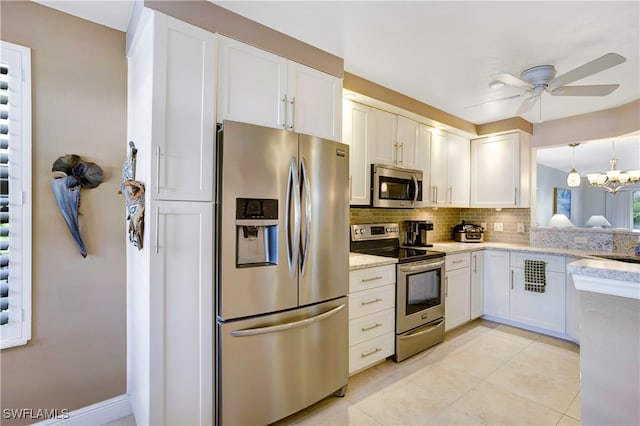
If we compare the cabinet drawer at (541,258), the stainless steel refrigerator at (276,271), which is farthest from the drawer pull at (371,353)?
the cabinet drawer at (541,258)

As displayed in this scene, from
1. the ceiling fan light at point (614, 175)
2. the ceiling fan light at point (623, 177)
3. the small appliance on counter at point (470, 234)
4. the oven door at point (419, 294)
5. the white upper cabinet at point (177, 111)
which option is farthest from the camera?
the small appliance on counter at point (470, 234)

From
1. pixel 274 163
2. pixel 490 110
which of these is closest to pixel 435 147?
pixel 490 110

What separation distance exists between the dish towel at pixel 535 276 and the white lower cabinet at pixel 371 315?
1.89 metres

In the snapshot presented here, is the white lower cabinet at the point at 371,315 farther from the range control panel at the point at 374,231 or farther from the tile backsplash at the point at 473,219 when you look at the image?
the tile backsplash at the point at 473,219

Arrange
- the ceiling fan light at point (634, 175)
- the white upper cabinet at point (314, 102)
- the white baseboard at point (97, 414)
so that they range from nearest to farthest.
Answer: the white baseboard at point (97, 414)
the white upper cabinet at point (314, 102)
the ceiling fan light at point (634, 175)

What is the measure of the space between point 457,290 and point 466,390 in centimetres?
124

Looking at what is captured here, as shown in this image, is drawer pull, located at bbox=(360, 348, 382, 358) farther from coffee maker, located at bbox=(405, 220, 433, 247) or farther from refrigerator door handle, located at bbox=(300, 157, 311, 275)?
coffee maker, located at bbox=(405, 220, 433, 247)

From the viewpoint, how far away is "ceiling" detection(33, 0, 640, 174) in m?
1.77

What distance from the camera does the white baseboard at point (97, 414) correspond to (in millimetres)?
1807

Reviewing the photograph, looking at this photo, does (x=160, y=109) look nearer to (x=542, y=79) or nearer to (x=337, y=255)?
(x=337, y=255)

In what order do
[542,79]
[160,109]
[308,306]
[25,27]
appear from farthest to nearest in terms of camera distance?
1. [542,79]
2. [308,306]
3. [25,27]
4. [160,109]

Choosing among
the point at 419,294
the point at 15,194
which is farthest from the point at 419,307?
the point at 15,194

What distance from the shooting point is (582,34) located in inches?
79.0

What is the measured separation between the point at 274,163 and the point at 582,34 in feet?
7.20
